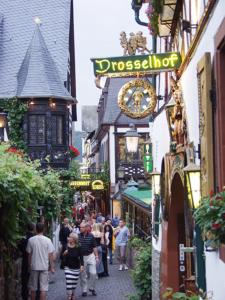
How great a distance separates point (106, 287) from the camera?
17422mm

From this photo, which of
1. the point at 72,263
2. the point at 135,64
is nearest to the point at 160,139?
the point at 72,263

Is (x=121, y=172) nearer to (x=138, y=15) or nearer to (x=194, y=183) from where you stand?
(x=138, y=15)

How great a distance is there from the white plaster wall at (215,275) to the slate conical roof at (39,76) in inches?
928

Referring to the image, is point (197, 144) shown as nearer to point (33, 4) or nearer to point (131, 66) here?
point (131, 66)

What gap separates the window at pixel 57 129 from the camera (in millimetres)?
30734

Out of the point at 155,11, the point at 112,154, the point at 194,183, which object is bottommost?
the point at 194,183

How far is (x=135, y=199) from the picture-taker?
65.3ft

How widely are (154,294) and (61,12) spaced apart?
24.0m

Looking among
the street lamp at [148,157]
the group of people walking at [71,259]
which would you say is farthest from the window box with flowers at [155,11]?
the street lamp at [148,157]

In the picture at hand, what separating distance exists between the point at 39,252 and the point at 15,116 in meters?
18.9

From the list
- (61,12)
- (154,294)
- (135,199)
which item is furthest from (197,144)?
(61,12)

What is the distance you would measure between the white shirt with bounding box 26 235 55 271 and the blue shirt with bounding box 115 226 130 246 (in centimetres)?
955

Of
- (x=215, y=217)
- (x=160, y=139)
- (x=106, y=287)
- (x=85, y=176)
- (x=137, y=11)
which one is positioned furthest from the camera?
(x=85, y=176)

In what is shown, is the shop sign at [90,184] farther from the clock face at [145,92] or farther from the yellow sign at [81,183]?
the clock face at [145,92]
